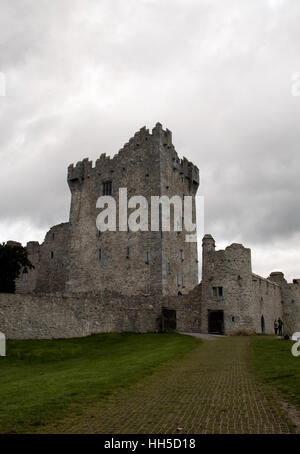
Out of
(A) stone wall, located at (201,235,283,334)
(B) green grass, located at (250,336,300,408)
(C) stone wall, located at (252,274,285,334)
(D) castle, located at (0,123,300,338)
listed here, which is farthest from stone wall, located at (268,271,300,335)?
(B) green grass, located at (250,336,300,408)

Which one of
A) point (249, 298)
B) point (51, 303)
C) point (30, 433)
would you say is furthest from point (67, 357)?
point (249, 298)

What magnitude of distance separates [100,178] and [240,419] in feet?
142

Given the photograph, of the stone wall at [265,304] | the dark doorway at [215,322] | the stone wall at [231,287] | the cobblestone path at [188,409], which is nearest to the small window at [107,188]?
the stone wall at [231,287]

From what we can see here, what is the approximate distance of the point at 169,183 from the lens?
46.0 metres

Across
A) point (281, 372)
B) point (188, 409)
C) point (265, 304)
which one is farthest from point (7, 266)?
point (188, 409)

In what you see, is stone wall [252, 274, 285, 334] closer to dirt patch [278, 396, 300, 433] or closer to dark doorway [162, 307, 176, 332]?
dark doorway [162, 307, 176, 332]

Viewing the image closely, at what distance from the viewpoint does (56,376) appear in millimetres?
14953

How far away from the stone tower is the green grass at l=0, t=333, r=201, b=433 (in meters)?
13.9

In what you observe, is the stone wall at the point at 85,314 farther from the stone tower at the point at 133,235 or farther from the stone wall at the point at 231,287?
the stone tower at the point at 133,235

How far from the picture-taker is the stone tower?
141 feet

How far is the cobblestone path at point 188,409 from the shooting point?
748 cm

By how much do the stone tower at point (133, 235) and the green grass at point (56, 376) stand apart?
13915 mm

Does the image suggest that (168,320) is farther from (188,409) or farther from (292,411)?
(292,411)
